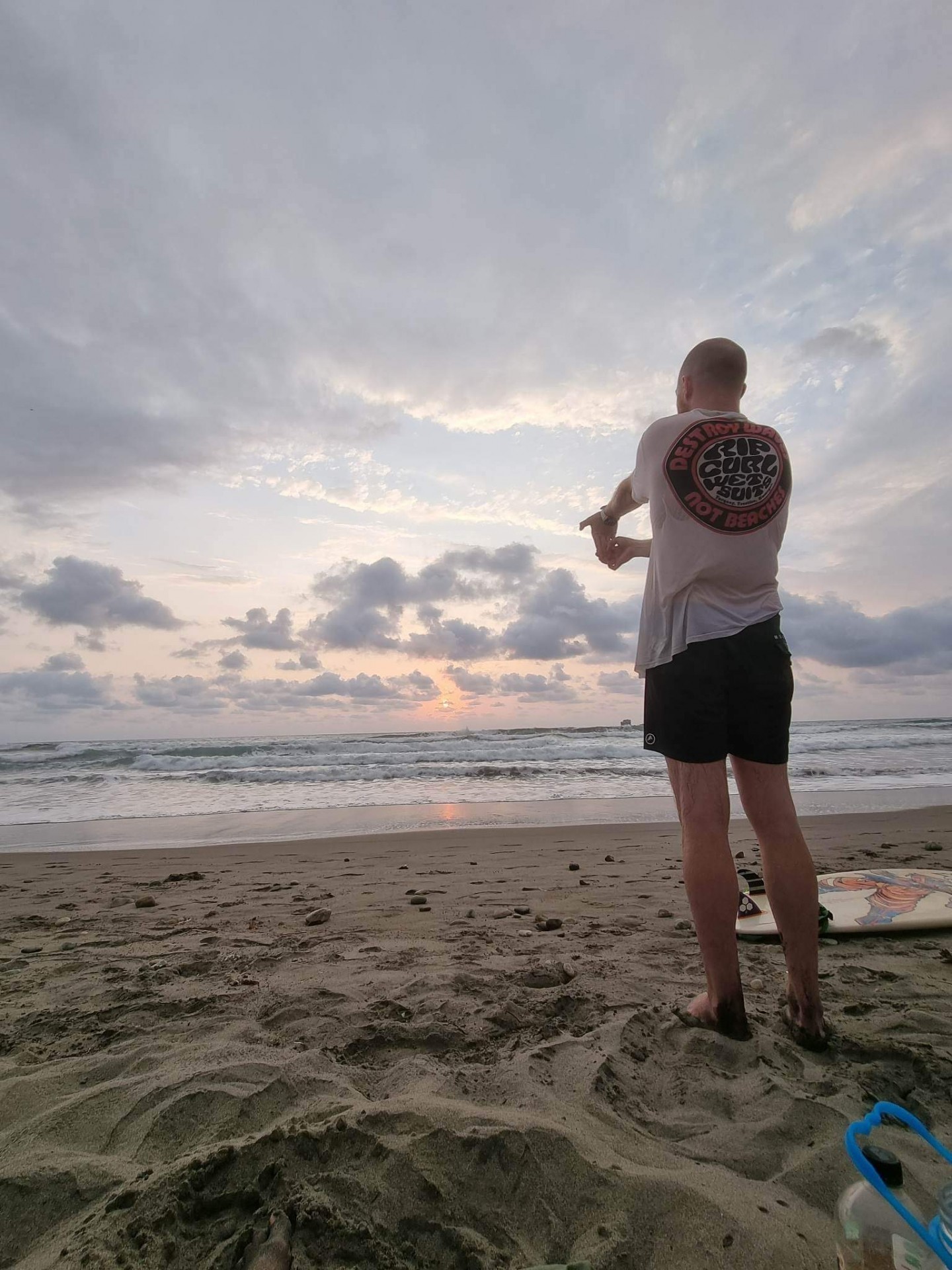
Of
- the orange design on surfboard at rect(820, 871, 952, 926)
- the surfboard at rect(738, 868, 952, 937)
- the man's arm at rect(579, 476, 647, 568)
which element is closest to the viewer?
the man's arm at rect(579, 476, 647, 568)

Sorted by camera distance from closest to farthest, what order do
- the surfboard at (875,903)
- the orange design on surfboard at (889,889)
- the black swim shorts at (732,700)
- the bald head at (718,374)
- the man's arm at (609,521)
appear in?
the black swim shorts at (732,700) < the bald head at (718,374) < the man's arm at (609,521) < the surfboard at (875,903) < the orange design on surfboard at (889,889)

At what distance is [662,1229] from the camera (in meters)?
1.25

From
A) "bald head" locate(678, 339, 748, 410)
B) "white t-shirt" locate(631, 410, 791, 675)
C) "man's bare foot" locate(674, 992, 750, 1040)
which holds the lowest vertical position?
"man's bare foot" locate(674, 992, 750, 1040)

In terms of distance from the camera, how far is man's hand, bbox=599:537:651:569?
9.18 ft

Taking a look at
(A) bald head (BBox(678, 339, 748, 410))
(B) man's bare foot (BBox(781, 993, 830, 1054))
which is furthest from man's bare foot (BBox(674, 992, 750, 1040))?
(A) bald head (BBox(678, 339, 748, 410))

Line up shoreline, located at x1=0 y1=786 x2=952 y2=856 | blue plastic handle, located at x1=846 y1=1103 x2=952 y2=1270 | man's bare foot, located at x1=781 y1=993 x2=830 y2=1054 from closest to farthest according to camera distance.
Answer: blue plastic handle, located at x1=846 y1=1103 x2=952 y2=1270 < man's bare foot, located at x1=781 y1=993 x2=830 y2=1054 < shoreline, located at x1=0 y1=786 x2=952 y2=856

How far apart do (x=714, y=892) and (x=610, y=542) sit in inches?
58.1

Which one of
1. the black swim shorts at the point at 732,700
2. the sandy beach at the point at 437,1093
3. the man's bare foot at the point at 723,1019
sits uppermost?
the black swim shorts at the point at 732,700

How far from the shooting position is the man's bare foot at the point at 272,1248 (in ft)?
3.87

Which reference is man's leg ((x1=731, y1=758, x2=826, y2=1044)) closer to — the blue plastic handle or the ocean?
the blue plastic handle

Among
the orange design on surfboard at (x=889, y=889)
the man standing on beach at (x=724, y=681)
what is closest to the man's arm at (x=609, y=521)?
the man standing on beach at (x=724, y=681)

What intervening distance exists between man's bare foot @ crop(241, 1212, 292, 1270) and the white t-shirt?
5.92ft

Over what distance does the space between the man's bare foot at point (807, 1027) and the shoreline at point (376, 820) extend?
6.09 m

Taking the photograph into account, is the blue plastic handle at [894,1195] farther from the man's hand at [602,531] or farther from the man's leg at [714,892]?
the man's hand at [602,531]
